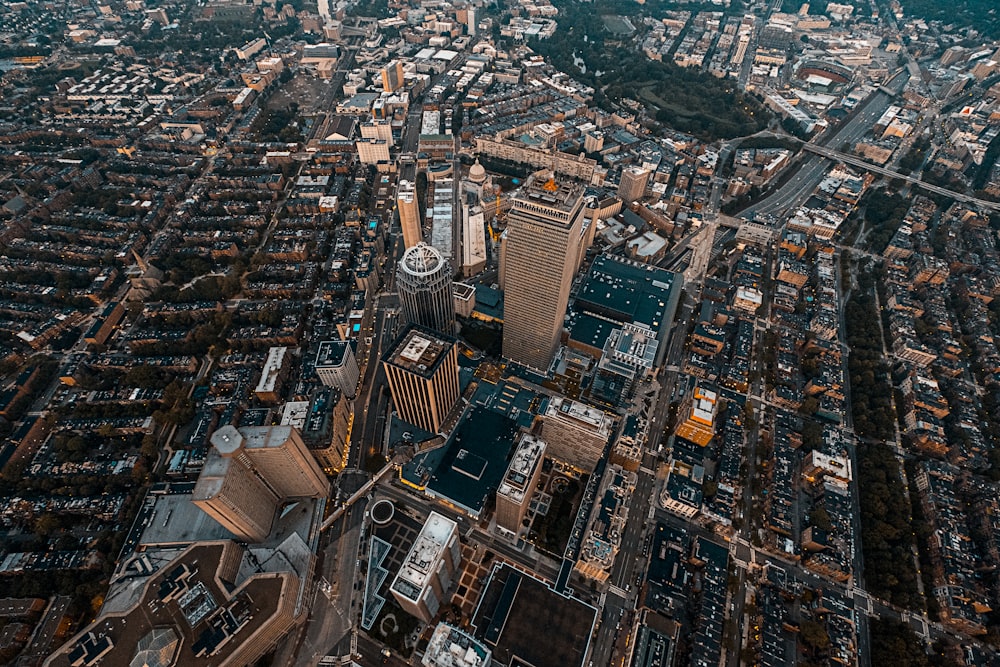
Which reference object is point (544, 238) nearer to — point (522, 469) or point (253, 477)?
point (522, 469)

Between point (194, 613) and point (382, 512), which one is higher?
point (194, 613)

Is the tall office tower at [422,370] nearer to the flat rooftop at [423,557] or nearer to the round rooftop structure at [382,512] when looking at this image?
the round rooftop structure at [382,512]

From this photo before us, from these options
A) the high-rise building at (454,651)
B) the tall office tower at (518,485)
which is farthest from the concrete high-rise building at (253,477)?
the high-rise building at (454,651)

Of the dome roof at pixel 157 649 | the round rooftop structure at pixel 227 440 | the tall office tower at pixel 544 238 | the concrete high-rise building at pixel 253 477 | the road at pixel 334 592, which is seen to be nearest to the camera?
the dome roof at pixel 157 649

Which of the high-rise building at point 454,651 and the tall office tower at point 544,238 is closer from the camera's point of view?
the high-rise building at point 454,651

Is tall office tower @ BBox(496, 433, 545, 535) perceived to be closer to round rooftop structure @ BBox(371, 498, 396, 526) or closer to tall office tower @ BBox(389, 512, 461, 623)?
Answer: tall office tower @ BBox(389, 512, 461, 623)

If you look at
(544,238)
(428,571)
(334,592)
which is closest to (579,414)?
(544,238)

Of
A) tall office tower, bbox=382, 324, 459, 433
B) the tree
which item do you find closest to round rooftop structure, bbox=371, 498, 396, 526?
tall office tower, bbox=382, 324, 459, 433
